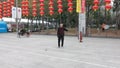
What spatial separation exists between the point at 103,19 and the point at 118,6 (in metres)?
6.70

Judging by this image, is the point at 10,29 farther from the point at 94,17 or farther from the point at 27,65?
the point at 27,65

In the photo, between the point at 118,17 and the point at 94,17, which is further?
the point at 94,17

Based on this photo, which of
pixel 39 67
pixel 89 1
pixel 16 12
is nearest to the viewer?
pixel 39 67

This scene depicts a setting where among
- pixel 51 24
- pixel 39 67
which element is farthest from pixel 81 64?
pixel 51 24

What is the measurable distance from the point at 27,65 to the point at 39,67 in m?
0.74

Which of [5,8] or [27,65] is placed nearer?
[27,65]

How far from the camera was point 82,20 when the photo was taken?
33.8 metres

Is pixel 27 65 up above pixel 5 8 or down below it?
below

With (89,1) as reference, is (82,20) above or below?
below

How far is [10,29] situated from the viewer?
53844 mm

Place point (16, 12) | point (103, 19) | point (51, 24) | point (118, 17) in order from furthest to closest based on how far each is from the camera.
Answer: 1. point (51, 24)
2. point (103, 19)
3. point (118, 17)
4. point (16, 12)

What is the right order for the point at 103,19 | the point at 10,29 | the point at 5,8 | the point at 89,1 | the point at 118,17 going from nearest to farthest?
the point at 5,8 → the point at 89,1 → the point at 118,17 → the point at 103,19 → the point at 10,29

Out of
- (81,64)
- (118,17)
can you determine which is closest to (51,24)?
(118,17)

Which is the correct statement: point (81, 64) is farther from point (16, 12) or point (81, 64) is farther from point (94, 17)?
point (94, 17)
